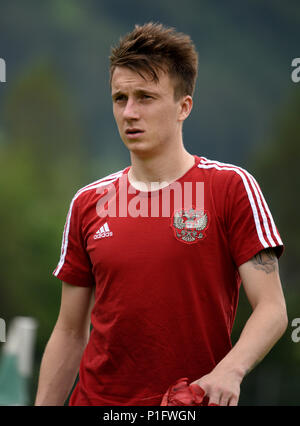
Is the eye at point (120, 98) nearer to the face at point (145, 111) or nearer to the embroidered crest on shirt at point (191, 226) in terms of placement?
the face at point (145, 111)

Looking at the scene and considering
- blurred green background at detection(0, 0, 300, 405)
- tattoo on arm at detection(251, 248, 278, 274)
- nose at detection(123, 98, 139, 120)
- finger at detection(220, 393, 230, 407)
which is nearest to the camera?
finger at detection(220, 393, 230, 407)

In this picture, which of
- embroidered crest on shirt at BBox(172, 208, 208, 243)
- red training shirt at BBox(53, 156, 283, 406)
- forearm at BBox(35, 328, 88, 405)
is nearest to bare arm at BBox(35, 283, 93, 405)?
forearm at BBox(35, 328, 88, 405)

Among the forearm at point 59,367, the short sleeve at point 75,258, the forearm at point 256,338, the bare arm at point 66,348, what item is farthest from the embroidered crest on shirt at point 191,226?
the forearm at point 59,367

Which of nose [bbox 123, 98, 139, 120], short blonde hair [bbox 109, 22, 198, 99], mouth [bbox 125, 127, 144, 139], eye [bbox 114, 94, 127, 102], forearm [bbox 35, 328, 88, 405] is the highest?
short blonde hair [bbox 109, 22, 198, 99]

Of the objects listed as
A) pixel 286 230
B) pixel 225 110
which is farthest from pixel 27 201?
pixel 225 110

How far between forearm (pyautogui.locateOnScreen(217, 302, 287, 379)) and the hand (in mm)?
28

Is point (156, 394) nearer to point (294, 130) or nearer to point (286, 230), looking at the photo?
point (286, 230)

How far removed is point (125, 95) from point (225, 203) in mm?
773

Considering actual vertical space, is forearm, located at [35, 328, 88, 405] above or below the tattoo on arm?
below

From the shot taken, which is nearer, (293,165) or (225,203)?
(225,203)

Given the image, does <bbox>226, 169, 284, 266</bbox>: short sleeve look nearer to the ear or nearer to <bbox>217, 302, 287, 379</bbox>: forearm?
<bbox>217, 302, 287, 379</bbox>: forearm

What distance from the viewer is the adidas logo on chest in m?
3.40

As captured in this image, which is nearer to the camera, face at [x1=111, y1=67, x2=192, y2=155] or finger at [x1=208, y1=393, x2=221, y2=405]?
finger at [x1=208, y1=393, x2=221, y2=405]

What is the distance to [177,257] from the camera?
318cm
